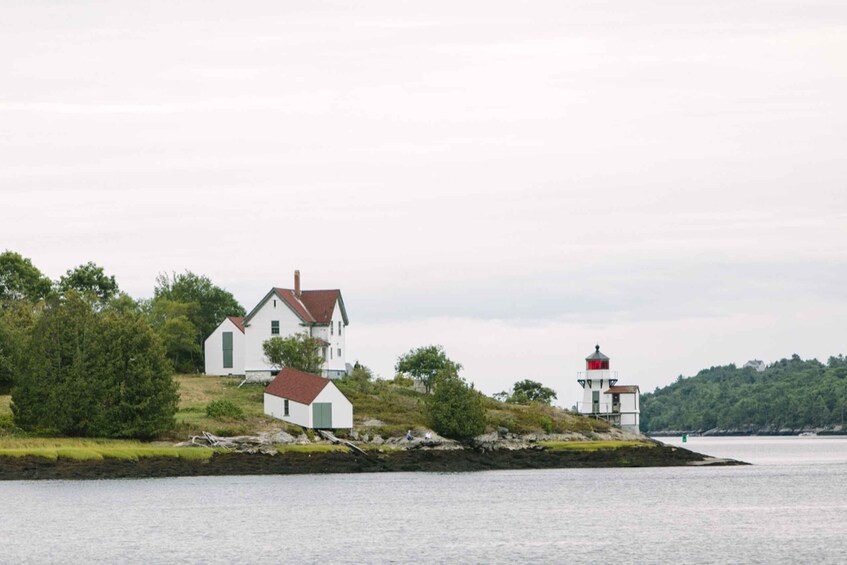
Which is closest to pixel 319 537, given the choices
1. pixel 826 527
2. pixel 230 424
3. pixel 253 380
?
pixel 826 527

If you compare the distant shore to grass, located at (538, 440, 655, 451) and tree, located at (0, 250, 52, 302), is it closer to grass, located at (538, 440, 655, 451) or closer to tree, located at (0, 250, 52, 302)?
grass, located at (538, 440, 655, 451)

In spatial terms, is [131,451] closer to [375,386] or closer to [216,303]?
[375,386]

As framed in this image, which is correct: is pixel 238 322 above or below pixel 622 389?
above

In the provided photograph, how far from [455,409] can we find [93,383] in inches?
950

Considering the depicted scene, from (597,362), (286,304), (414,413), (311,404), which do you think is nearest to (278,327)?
(286,304)

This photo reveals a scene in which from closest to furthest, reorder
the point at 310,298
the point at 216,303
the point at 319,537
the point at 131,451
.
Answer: the point at 319,537
the point at 131,451
the point at 310,298
the point at 216,303

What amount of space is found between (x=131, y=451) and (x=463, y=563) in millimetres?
36026

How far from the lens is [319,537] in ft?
162

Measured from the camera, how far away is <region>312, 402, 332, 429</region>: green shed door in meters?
85.0

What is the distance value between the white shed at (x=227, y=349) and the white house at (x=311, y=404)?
13549 mm

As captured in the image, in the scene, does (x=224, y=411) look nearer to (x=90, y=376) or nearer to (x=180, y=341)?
(x=90, y=376)

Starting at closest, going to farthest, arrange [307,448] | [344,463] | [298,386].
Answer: [307,448] < [344,463] < [298,386]

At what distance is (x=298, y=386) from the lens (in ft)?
285

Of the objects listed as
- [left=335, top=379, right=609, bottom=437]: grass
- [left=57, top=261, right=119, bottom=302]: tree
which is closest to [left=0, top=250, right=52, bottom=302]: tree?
[left=57, top=261, right=119, bottom=302]: tree
